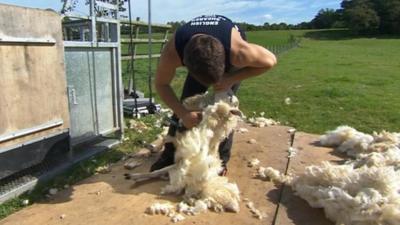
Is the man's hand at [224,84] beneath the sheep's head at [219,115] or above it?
above

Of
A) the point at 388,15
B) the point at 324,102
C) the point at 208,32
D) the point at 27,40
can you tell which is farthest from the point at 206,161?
the point at 388,15

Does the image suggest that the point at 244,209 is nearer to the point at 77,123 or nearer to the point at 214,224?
the point at 214,224

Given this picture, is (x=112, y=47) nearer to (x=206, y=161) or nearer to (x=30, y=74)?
(x=30, y=74)

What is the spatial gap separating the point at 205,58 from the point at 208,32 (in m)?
0.48

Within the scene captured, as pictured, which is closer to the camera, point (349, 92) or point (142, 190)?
point (142, 190)

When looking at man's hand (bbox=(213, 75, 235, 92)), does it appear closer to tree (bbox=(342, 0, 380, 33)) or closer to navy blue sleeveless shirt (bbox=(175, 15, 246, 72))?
navy blue sleeveless shirt (bbox=(175, 15, 246, 72))

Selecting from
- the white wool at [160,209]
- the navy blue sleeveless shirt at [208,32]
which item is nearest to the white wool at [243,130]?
the navy blue sleeveless shirt at [208,32]

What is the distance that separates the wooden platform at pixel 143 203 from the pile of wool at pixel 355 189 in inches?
4.0

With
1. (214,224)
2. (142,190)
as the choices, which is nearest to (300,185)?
(214,224)

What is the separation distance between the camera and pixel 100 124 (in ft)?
14.7

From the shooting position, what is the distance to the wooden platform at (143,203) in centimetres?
291

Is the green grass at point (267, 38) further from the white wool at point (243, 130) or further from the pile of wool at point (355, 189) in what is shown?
the pile of wool at point (355, 189)

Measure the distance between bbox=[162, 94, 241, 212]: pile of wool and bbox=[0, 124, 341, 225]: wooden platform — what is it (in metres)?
0.10

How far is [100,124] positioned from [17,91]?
51.2 inches
